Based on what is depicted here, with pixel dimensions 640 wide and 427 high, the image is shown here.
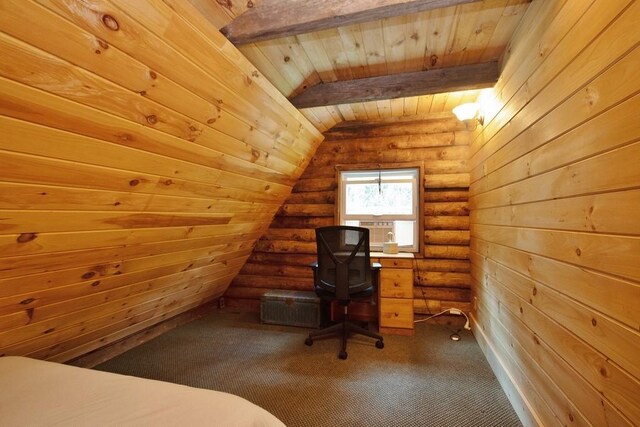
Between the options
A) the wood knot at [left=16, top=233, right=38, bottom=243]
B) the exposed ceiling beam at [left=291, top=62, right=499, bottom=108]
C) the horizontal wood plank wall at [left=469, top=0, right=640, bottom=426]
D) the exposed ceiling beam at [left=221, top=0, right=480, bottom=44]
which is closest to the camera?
the horizontal wood plank wall at [left=469, top=0, right=640, bottom=426]

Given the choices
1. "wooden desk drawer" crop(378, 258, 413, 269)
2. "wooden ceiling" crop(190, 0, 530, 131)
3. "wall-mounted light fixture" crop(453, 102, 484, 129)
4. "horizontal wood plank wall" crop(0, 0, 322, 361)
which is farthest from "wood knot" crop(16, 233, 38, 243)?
"wall-mounted light fixture" crop(453, 102, 484, 129)

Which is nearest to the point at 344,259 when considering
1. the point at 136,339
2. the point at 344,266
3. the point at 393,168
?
the point at 344,266

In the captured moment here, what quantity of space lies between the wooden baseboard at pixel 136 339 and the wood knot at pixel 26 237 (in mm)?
1417

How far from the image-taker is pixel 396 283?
285 centimetres

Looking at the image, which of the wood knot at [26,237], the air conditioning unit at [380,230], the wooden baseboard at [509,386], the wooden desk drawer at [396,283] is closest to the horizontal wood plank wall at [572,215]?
the wooden baseboard at [509,386]

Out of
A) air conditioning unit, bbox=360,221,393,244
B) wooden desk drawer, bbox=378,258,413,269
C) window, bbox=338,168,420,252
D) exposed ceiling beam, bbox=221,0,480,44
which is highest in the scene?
exposed ceiling beam, bbox=221,0,480,44

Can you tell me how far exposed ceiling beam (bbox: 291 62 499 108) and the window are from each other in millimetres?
1152

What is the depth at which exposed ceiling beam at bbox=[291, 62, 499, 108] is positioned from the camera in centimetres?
214

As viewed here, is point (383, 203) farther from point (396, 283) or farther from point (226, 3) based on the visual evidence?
point (226, 3)

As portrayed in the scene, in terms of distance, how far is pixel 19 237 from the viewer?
126 centimetres

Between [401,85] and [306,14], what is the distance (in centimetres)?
108

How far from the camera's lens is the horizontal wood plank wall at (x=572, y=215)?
865 mm

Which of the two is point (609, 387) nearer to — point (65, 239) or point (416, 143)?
point (65, 239)

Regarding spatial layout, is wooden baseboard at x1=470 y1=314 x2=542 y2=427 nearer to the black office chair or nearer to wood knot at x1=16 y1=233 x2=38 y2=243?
the black office chair
